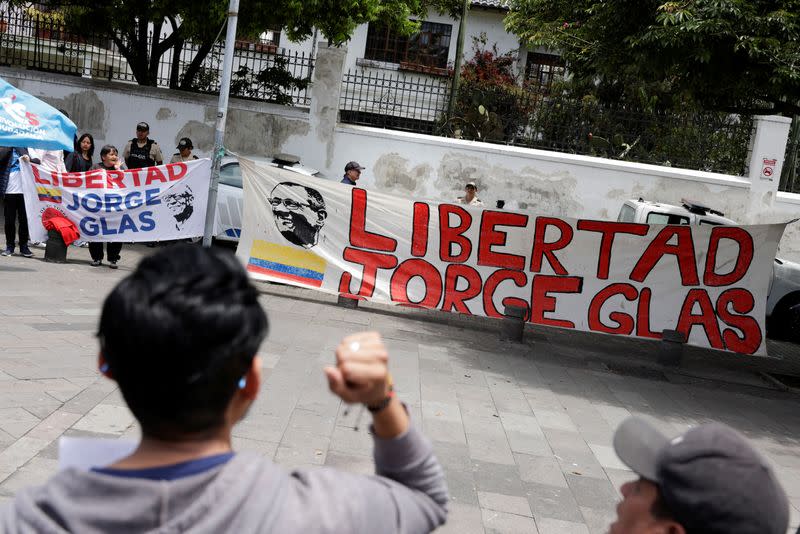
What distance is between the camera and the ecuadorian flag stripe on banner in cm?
1148

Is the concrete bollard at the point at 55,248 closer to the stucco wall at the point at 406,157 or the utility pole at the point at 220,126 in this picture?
the utility pole at the point at 220,126

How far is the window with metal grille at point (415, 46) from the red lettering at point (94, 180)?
2068 cm

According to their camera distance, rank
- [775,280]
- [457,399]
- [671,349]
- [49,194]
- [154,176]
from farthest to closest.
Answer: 1. [775,280]
2. [154,176]
3. [49,194]
4. [671,349]
5. [457,399]

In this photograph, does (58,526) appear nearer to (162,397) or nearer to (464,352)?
(162,397)

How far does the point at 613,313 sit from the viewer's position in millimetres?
11023

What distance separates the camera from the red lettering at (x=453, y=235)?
11258mm

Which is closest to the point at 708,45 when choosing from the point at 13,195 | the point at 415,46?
the point at 13,195

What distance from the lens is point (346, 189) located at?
37.7 feet

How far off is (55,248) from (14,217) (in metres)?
0.64

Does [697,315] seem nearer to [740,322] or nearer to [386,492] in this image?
[740,322]

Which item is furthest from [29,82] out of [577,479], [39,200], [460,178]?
[577,479]

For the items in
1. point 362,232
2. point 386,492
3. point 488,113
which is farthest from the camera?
point 488,113

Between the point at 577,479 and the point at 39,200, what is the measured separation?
27.2ft

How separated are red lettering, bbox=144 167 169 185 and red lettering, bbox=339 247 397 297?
259cm
